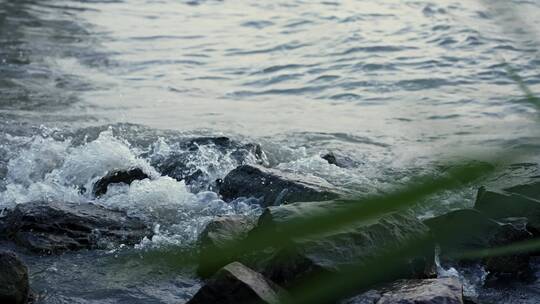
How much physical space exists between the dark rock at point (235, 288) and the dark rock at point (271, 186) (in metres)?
1.40

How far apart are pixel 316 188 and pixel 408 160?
134 centimetres

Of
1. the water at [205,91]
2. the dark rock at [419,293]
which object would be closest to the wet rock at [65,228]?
the water at [205,91]

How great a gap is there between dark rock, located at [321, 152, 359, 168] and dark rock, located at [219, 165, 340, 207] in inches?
40.7

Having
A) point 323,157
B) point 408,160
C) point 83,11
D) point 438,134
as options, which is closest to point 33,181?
point 323,157

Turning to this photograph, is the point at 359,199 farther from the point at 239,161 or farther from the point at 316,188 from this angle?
the point at 239,161

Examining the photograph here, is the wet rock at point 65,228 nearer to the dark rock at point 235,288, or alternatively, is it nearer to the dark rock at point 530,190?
the dark rock at point 235,288

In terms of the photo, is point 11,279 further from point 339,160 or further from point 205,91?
point 205,91

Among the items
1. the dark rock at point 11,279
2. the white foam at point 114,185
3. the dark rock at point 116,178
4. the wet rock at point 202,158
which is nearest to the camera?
the dark rock at point 11,279

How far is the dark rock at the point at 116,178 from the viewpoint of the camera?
6414 mm

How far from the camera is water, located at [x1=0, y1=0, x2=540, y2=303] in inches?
244

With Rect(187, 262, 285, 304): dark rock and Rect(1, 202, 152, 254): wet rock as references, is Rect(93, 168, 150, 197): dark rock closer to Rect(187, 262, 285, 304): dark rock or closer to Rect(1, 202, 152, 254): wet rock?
Rect(1, 202, 152, 254): wet rock

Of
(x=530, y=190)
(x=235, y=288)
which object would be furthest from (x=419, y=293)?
(x=530, y=190)

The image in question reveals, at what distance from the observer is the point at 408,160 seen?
6645 mm

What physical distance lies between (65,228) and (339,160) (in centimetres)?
286
